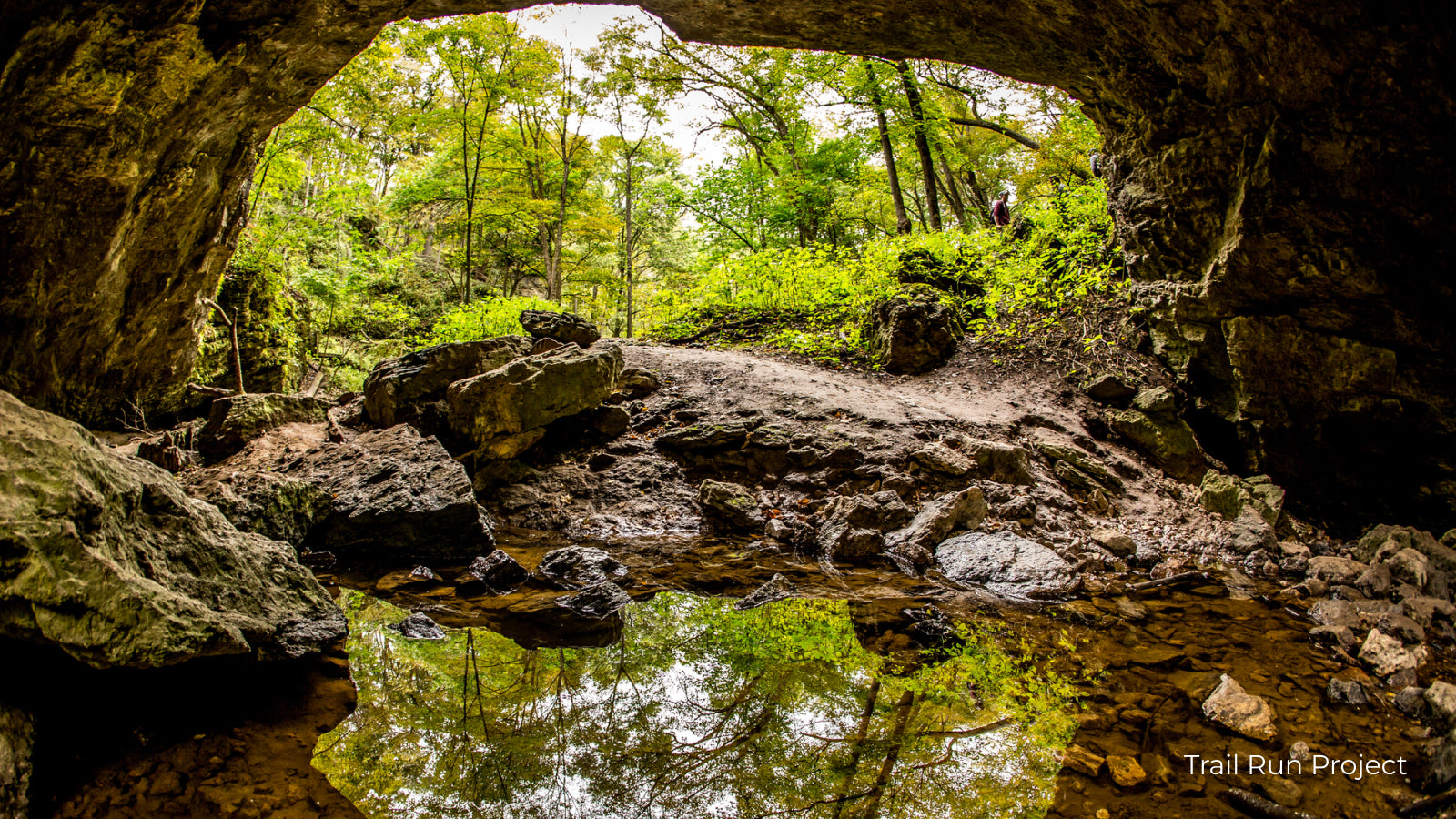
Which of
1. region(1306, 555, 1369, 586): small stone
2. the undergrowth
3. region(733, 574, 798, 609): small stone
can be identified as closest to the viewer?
region(733, 574, 798, 609): small stone

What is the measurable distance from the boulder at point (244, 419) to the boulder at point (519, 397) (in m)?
2.21

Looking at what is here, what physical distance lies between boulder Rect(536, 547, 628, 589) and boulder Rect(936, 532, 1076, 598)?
279cm

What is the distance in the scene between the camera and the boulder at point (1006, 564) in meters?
4.62

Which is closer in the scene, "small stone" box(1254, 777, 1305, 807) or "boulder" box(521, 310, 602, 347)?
"small stone" box(1254, 777, 1305, 807)

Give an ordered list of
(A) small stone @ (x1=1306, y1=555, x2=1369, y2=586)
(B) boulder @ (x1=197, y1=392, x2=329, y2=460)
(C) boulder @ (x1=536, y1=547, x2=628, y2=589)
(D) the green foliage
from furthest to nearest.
Result: (D) the green foliage, (B) boulder @ (x1=197, y1=392, x2=329, y2=460), (C) boulder @ (x1=536, y1=547, x2=628, y2=589), (A) small stone @ (x1=1306, y1=555, x2=1369, y2=586)

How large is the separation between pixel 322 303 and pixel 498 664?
12.5 metres

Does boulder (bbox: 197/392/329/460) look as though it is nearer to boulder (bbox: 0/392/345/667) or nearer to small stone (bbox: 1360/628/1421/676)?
boulder (bbox: 0/392/345/667)

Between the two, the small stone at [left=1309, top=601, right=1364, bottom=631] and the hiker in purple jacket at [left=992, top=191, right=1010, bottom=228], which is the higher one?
the hiker in purple jacket at [left=992, top=191, right=1010, bottom=228]

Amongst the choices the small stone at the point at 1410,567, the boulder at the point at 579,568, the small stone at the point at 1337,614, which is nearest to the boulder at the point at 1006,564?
the small stone at the point at 1337,614

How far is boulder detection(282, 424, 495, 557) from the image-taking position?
531cm

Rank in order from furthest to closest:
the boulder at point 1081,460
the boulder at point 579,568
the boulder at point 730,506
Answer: the boulder at point 1081,460 < the boulder at point 730,506 < the boulder at point 579,568

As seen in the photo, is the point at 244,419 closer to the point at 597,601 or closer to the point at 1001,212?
the point at 597,601

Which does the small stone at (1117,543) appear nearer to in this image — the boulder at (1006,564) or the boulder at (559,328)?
the boulder at (1006,564)

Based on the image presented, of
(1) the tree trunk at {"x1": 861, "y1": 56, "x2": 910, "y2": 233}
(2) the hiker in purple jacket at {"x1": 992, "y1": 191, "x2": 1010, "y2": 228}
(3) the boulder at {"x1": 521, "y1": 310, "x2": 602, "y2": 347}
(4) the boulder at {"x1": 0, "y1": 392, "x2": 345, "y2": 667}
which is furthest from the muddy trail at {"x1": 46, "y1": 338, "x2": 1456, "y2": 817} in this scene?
(2) the hiker in purple jacket at {"x1": 992, "y1": 191, "x2": 1010, "y2": 228}
